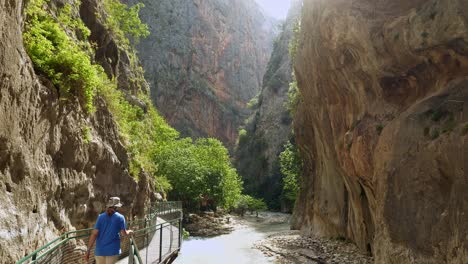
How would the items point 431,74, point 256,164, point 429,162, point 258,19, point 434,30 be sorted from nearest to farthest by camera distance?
point 429,162
point 434,30
point 431,74
point 256,164
point 258,19

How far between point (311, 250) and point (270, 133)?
59.5 meters

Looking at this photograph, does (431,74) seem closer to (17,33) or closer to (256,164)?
(17,33)

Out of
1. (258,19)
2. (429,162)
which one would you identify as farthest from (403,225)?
(258,19)

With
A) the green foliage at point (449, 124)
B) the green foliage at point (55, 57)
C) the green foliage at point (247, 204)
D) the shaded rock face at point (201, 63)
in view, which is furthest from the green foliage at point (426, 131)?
the shaded rock face at point (201, 63)

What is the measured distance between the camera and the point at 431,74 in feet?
49.5

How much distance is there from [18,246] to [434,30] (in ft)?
46.0

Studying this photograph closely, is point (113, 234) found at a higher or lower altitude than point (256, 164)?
lower

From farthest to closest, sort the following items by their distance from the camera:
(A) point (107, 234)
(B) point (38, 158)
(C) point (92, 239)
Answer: (B) point (38, 158) → (A) point (107, 234) → (C) point (92, 239)

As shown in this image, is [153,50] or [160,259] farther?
[153,50]

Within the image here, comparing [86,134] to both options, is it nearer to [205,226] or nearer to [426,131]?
[426,131]

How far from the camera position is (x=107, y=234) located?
7.06m

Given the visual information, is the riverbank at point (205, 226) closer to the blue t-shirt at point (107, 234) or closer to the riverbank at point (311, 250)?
the riverbank at point (311, 250)

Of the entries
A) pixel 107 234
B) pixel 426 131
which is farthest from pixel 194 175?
pixel 107 234

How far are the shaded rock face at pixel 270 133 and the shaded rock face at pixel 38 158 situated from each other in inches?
2596
